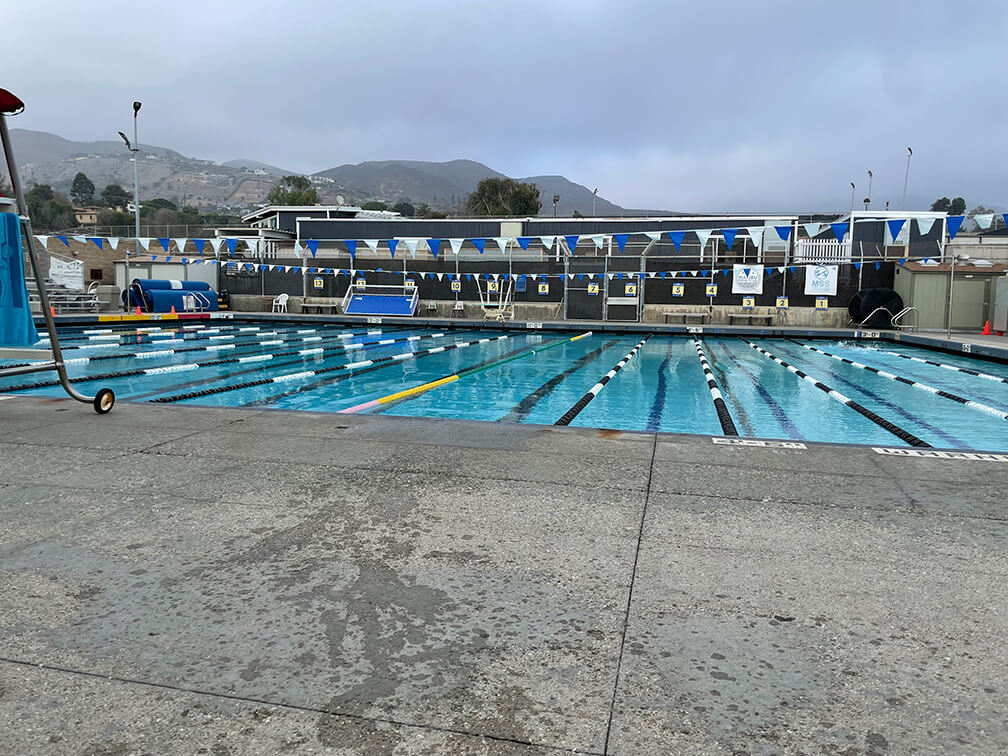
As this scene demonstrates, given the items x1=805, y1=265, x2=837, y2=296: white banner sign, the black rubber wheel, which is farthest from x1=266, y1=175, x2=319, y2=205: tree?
the black rubber wheel

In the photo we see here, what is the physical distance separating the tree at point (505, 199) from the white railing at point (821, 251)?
61.9m

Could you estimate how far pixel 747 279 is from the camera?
21859mm

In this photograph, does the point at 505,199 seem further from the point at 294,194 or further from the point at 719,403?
the point at 719,403

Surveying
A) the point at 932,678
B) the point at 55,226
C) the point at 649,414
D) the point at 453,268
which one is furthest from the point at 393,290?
the point at 55,226

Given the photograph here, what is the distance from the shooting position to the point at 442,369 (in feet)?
38.2

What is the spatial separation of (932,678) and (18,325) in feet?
21.2

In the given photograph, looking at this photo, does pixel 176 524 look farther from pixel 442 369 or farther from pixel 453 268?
pixel 453 268

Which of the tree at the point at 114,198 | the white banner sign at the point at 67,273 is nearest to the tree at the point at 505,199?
the white banner sign at the point at 67,273

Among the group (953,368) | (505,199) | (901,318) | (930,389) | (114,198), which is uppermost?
(114,198)

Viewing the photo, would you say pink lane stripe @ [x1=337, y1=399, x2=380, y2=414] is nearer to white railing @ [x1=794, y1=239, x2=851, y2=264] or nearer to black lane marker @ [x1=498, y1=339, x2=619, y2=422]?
black lane marker @ [x1=498, y1=339, x2=619, y2=422]

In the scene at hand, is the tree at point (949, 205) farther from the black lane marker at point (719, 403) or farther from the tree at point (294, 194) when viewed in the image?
the black lane marker at point (719, 403)

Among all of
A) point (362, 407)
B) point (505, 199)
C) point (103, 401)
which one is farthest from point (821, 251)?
point (505, 199)

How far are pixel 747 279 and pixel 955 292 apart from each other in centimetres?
574

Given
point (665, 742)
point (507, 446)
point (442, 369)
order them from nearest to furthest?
point (665, 742)
point (507, 446)
point (442, 369)
